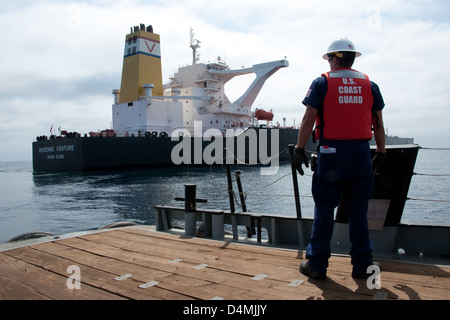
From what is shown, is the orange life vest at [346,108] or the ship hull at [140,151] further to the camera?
the ship hull at [140,151]

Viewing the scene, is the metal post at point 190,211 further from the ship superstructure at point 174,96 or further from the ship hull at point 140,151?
the ship superstructure at point 174,96

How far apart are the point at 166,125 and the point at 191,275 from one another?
30.8 meters

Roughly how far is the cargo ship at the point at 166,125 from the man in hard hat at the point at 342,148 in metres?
21.8

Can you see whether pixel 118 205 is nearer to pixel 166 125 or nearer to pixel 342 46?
pixel 342 46

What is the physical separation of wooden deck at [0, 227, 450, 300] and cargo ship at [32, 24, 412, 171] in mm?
20971

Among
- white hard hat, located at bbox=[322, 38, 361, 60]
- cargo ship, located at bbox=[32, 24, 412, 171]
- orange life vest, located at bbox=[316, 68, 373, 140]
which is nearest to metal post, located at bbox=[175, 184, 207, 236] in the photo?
orange life vest, located at bbox=[316, 68, 373, 140]

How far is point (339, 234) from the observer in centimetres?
334

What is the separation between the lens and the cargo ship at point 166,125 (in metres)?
27.9

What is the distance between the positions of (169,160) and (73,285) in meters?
28.0

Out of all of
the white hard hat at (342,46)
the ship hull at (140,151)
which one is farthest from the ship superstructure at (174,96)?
the white hard hat at (342,46)

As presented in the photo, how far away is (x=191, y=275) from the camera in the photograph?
2688 mm

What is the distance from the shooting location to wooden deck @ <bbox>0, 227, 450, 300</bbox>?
2284 millimetres
